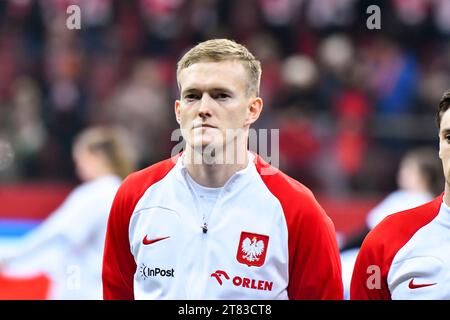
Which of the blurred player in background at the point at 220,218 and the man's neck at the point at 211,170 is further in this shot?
the man's neck at the point at 211,170

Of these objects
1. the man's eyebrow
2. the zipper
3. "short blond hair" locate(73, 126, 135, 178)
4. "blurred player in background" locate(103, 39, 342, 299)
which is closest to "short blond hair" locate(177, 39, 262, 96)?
"blurred player in background" locate(103, 39, 342, 299)

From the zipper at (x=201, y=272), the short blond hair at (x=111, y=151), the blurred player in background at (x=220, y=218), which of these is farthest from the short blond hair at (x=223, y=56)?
the short blond hair at (x=111, y=151)

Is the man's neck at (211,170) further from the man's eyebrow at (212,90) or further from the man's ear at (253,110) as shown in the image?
the man's eyebrow at (212,90)

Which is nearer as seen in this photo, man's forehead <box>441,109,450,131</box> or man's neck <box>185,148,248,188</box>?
man's forehead <box>441,109,450,131</box>

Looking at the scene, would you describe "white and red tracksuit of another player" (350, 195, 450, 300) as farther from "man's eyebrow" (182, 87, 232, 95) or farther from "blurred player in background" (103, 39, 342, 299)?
"man's eyebrow" (182, 87, 232, 95)

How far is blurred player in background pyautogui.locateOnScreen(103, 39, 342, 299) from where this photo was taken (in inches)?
161

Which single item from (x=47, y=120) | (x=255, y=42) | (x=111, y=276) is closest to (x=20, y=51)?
(x=47, y=120)

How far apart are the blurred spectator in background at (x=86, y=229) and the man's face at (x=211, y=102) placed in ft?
8.55

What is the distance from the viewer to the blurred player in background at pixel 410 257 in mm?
4082

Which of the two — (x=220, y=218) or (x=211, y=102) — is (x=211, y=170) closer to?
(x=220, y=218)

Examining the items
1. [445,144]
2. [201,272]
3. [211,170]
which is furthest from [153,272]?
[445,144]

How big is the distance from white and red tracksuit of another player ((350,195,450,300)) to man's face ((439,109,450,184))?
0.83 ft

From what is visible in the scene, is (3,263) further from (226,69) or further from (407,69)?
(407,69)

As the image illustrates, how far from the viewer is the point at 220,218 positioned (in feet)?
13.8
